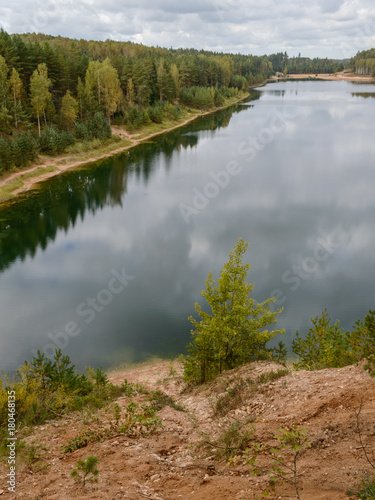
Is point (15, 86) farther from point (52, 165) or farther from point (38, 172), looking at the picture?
point (38, 172)

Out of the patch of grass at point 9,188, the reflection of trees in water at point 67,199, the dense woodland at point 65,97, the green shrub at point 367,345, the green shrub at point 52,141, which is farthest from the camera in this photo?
the green shrub at point 52,141

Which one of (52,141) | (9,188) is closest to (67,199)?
(9,188)

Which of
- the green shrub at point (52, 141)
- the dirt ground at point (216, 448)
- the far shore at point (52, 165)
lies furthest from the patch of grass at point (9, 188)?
the dirt ground at point (216, 448)

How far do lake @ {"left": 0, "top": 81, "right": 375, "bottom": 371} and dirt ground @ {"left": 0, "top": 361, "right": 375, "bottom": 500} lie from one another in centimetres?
789

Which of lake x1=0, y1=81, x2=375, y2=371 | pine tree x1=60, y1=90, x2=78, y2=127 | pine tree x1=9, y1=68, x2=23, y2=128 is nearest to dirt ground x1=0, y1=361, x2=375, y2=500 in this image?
lake x1=0, y1=81, x2=375, y2=371

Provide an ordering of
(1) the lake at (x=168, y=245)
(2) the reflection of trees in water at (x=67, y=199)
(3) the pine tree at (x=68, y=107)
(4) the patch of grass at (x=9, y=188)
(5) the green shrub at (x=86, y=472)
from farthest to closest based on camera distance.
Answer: (3) the pine tree at (x=68, y=107) < (4) the patch of grass at (x=9, y=188) < (2) the reflection of trees in water at (x=67, y=199) < (1) the lake at (x=168, y=245) < (5) the green shrub at (x=86, y=472)

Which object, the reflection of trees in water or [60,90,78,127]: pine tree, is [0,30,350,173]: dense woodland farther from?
the reflection of trees in water

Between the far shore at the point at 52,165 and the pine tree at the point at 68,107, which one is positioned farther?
the pine tree at the point at 68,107

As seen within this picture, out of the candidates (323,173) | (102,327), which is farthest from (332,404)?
(323,173)

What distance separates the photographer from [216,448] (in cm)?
844

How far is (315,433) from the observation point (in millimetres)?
7672

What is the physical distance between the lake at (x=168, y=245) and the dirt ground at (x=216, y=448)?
311 inches

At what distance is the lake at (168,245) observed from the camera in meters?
20.0

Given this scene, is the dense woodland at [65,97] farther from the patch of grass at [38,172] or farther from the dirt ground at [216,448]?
the dirt ground at [216,448]
